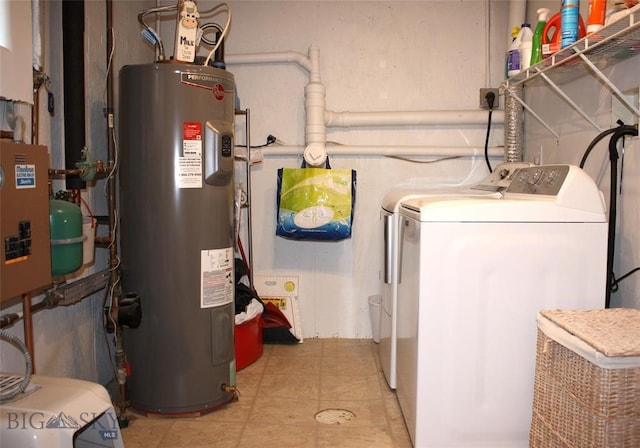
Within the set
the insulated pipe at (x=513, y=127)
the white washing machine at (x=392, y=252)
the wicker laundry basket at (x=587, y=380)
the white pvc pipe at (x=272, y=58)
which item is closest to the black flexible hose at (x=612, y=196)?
the wicker laundry basket at (x=587, y=380)

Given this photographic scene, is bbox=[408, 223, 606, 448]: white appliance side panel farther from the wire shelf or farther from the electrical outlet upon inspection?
the electrical outlet

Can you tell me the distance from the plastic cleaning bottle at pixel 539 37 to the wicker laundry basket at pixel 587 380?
1307 mm

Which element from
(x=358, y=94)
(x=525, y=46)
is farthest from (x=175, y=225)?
(x=525, y=46)

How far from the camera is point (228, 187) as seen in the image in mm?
2496

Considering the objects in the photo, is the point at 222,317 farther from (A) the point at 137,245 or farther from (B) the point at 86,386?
(B) the point at 86,386

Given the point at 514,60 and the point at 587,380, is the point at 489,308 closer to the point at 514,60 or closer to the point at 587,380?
the point at 587,380

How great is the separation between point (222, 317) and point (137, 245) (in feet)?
1.73

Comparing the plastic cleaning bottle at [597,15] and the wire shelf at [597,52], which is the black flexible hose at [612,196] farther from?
the plastic cleaning bottle at [597,15]

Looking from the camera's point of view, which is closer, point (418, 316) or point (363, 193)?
point (418, 316)

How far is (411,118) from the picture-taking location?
3.36 meters

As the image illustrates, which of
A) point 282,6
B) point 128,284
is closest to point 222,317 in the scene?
point 128,284

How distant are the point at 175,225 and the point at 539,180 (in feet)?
5.34

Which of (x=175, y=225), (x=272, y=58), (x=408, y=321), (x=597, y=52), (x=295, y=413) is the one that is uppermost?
(x=272, y=58)

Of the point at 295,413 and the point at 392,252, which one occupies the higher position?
the point at 392,252
